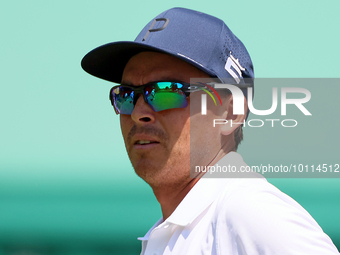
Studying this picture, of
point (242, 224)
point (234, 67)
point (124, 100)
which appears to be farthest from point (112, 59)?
point (242, 224)

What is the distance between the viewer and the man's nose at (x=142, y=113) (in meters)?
2.03

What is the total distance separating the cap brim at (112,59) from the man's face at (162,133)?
11 cm

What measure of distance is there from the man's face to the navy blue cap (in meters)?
0.09

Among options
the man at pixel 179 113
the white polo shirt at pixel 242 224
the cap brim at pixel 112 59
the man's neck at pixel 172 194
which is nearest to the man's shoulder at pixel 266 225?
the white polo shirt at pixel 242 224

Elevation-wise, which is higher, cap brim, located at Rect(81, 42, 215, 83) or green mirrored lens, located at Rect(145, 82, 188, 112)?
cap brim, located at Rect(81, 42, 215, 83)

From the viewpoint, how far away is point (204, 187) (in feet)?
5.81

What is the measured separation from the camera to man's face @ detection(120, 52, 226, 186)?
77.5 inches

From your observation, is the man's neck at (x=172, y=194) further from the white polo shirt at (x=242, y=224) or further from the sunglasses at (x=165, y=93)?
the sunglasses at (x=165, y=93)

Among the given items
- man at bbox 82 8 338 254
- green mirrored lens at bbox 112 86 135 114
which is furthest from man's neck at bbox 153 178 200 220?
green mirrored lens at bbox 112 86 135 114

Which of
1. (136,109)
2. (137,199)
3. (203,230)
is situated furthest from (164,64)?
(137,199)

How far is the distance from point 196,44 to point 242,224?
0.98m

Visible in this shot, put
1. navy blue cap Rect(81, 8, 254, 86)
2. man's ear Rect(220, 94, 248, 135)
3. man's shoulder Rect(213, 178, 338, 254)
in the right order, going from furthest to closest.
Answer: man's ear Rect(220, 94, 248, 135)
navy blue cap Rect(81, 8, 254, 86)
man's shoulder Rect(213, 178, 338, 254)

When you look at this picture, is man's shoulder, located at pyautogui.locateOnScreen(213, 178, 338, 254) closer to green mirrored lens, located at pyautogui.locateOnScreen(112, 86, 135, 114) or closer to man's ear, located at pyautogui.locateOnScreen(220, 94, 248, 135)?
man's ear, located at pyautogui.locateOnScreen(220, 94, 248, 135)

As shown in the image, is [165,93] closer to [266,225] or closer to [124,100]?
[124,100]
